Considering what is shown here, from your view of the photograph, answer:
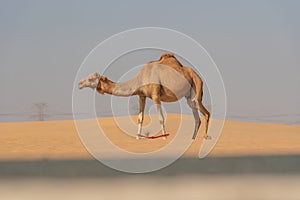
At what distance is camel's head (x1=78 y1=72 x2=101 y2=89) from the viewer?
44.2ft

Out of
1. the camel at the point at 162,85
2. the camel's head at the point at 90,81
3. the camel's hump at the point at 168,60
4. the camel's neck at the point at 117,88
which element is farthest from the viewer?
the camel's hump at the point at 168,60

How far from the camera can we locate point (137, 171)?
6.96 m

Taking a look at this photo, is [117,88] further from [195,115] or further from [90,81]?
[195,115]

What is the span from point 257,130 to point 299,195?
2745 cm

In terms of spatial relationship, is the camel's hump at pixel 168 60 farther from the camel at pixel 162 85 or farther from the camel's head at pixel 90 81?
the camel's head at pixel 90 81

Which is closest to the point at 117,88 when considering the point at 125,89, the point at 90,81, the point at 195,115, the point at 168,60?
the point at 125,89

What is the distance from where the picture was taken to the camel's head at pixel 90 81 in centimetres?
1346

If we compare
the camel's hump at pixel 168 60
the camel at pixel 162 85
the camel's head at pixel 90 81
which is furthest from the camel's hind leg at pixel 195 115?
the camel's head at pixel 90 81

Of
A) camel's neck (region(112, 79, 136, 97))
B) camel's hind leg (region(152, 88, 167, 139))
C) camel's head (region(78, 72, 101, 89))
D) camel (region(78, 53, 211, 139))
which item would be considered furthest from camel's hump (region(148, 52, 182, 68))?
camel's head (region(78, 72, 101, 89))

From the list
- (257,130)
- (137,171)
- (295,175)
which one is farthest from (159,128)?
(257,130)

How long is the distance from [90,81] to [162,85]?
8.56ft

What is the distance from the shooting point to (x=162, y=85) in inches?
600

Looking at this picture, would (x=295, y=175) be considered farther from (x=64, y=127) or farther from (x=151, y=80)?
(x=64, y=127)

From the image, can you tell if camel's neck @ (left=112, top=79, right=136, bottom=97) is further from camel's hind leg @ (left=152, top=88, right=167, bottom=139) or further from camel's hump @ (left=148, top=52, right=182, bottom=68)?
camel's hump @ (left=148, top=52, right=182, bottom=68)
